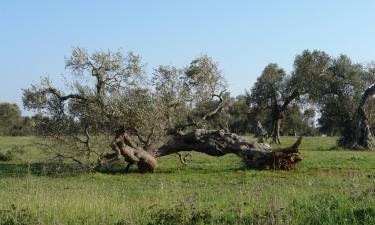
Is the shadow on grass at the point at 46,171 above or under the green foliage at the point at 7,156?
under

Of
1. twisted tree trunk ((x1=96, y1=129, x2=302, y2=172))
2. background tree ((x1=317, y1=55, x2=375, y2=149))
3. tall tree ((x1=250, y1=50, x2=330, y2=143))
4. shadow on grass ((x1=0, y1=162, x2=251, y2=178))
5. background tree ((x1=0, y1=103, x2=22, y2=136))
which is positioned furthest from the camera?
background tree ((x1=0, y1=103, x2=22, y2=136))

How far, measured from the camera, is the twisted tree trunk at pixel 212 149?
28.4 metres

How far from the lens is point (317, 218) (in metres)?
10.3

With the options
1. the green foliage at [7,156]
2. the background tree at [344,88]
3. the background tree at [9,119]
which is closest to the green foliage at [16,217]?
the green foliage at [7,156]

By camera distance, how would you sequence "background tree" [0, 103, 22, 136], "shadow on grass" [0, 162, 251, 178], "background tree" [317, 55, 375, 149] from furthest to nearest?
"background tree" [0, 103, 22, 136] → "background tree" [317, 55, 375, 149] → "shadow on grass" [0, 162, 251, 178]

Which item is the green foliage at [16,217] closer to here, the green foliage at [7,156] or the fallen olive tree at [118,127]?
the fallen olive tree at [118,127]

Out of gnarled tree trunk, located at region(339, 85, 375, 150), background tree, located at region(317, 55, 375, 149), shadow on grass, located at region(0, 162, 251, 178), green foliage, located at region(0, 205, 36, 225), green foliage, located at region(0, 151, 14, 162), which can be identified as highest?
background tree, located at region(317, 55, 375, 149)

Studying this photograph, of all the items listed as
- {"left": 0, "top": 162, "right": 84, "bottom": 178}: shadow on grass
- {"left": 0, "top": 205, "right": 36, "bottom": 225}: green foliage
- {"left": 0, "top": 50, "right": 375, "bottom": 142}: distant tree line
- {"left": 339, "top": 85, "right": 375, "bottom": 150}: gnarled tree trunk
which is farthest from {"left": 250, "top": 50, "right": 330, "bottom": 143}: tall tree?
{"left": 0, "top": 205, "right": 36, "bottom": 225}: green foliage

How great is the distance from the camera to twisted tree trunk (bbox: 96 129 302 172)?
28359 millimetres

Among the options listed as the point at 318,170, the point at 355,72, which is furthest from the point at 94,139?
the point at 355,72

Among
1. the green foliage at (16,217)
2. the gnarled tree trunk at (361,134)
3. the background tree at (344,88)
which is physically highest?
the background tree at (344,88)

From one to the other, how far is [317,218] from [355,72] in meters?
51.1

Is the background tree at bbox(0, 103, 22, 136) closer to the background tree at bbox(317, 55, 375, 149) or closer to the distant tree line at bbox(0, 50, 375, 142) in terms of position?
the distant tree line at bbox(0, 50, 375, 142)

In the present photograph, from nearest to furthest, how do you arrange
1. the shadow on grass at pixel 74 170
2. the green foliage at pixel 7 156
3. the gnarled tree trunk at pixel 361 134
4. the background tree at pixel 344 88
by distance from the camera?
1. the shadow on grass at pixel 74 170
2. the green foliage at pixel 7 156
3. the gnarled tree trunk at pixel 361 134
4. the background tree at pixel 344 88
